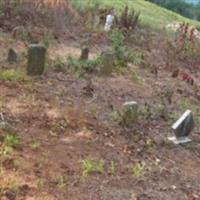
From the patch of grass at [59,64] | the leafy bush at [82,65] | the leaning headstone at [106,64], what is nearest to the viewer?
the patch of grass at [59,64]

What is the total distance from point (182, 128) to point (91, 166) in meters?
1.60

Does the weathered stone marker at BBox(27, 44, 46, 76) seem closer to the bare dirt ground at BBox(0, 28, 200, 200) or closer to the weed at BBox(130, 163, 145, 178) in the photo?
the bare dirt ground at BBox(0, 28, 200, 200)

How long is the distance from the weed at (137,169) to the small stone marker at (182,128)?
37.8 inches

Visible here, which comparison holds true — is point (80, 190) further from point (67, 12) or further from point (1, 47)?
point (67, 12)

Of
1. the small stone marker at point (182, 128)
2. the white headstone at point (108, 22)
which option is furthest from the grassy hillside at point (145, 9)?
the small stone marker at point (182, 128)

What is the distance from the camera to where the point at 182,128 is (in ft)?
25.1

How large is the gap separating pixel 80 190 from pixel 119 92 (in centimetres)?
363

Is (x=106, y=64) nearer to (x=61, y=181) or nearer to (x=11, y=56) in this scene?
(x=11, y=56)

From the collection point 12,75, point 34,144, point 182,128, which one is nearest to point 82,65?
point 12,75

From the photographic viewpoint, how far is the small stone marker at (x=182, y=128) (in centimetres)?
759

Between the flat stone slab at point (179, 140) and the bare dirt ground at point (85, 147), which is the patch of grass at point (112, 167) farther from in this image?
the flat stone slab at point (179, 140)

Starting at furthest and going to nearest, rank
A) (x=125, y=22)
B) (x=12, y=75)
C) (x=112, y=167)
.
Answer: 1. (x=125, y=22)
2. (x=12, y=75)
3. (x=112, y=167)

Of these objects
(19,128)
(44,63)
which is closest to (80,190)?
(19,128)

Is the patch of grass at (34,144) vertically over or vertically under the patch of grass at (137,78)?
over
